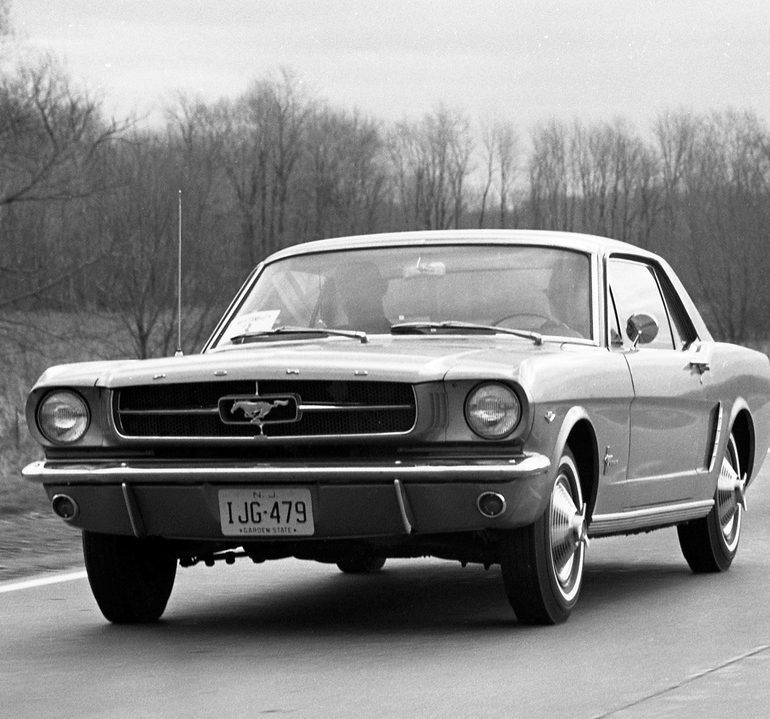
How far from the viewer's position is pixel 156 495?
6395 mm

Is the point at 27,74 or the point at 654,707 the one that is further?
the point at 27,74

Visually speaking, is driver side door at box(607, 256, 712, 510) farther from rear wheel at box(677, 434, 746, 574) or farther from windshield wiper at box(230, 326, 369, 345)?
windshield wiper at box(230, 326, 369, 345)

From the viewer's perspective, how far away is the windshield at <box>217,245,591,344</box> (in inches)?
296

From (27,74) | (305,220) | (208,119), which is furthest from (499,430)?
(305,220)

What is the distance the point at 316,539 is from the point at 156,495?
0.60 meters

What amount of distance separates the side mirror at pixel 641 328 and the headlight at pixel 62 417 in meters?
2.53

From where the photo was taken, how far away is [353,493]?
243 inches

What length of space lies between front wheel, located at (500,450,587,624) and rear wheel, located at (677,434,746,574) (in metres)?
1.80

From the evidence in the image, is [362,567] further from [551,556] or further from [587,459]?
[551,556]

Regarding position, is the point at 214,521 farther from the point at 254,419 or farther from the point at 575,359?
the point at 575,359

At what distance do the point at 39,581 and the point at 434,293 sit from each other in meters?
2.49

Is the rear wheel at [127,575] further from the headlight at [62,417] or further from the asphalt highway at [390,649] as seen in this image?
the headlight at [62,417]

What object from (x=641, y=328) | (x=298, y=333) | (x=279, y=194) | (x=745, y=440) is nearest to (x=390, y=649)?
(x=298, y=333)

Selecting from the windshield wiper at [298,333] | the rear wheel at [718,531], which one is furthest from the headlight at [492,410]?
the rear wheel at [718,531]
